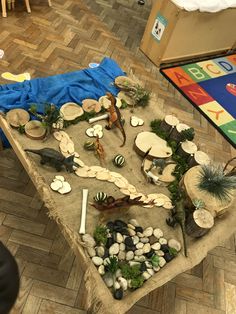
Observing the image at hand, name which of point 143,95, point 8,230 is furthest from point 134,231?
point 143,95

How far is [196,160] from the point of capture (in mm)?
1707

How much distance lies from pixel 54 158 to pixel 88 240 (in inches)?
17.6

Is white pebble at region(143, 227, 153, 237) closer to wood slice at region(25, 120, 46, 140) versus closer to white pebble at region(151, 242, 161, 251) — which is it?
white pebble at region(151, 242, 161, 251)

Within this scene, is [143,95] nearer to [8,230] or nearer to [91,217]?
[91,217]

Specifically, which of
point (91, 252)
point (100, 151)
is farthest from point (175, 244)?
point (100, 151)

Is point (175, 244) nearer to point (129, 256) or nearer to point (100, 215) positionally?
point (129, 256)

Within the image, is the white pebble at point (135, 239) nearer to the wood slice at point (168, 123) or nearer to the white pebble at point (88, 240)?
the white pebble at point (88, 240)

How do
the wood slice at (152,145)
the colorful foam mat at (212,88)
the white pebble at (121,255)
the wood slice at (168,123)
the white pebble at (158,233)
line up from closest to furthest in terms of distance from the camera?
1. the white pebble at (121,255)
2. the white pebble at (158,233)
3. the wood slice at (152,145)
4. the wood slice at (168,123)
5. the colorful foam mat at (212,88)

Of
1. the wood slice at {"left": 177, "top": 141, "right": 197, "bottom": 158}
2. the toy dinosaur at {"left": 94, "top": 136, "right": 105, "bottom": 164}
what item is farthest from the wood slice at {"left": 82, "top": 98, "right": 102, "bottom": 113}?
the wood slice at {"left": 177, "top": 141, "right": 197, "bottom": 158}

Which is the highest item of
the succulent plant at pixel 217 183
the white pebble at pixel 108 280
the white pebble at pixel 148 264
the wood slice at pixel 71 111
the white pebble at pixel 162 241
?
the succulent plant at pixel 217 183

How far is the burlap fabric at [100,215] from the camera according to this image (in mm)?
1262

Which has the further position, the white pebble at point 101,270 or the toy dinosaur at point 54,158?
the toy dinosaur at point 54,158

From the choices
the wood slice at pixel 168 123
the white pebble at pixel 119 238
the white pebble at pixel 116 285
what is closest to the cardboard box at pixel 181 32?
the wood slice at pixel 168 123

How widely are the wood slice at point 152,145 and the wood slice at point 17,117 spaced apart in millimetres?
643
